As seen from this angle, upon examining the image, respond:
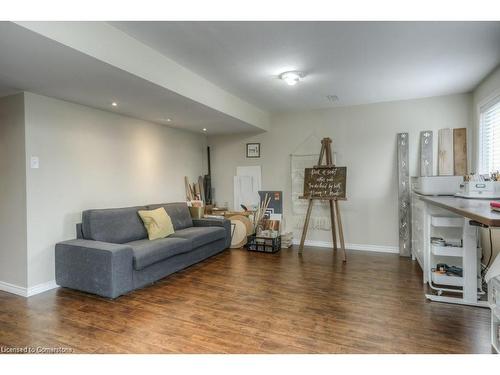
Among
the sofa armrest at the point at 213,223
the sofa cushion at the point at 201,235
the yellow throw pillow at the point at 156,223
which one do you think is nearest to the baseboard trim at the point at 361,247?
the sofa armrest at the point at 213,223

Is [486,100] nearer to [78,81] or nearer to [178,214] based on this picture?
[178,214]

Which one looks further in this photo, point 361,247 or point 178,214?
point 361,247

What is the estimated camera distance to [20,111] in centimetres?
293

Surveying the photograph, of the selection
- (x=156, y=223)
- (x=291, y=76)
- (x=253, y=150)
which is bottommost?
(x=156, y=223)

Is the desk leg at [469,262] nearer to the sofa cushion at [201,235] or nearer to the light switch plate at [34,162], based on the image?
the sofa cushion at [201,235]

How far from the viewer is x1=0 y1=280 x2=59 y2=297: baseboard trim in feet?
9.61

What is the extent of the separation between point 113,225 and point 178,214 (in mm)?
1129

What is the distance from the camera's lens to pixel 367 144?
470 cm

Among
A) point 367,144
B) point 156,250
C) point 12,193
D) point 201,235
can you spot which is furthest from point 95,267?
point 367,144

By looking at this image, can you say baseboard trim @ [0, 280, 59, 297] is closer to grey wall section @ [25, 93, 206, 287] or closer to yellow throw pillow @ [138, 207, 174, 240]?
grey wall section @ [25, 93, 206, 287]

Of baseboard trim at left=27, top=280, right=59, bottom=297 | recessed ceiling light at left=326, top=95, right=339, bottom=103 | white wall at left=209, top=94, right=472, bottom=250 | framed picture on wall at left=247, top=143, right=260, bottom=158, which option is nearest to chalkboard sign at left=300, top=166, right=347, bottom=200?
white wall at left=209, top=94, right=472, bottom=250

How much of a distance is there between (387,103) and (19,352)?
16.8ft

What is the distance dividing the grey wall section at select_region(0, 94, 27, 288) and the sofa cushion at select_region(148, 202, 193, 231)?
1.48 metres
